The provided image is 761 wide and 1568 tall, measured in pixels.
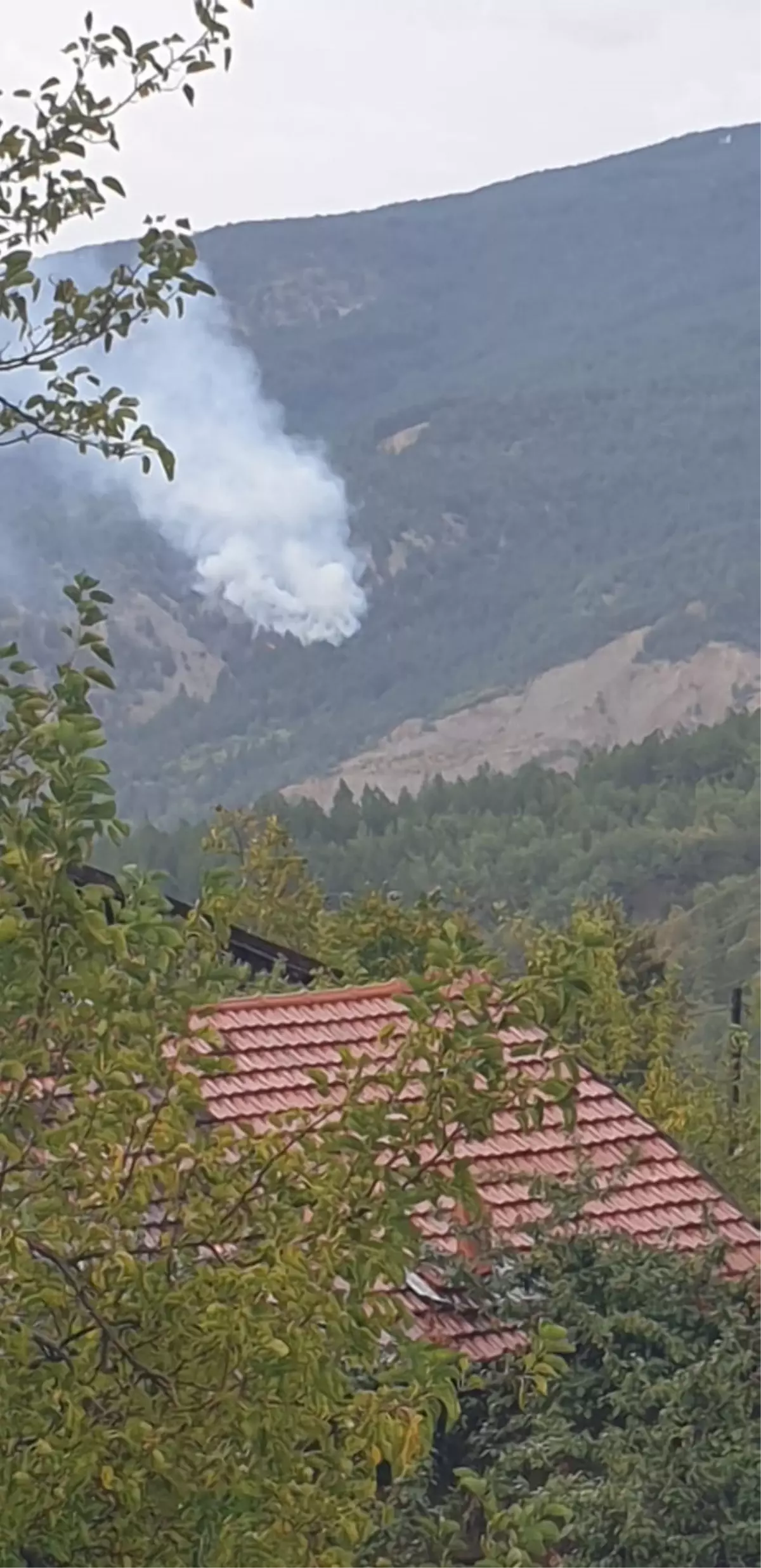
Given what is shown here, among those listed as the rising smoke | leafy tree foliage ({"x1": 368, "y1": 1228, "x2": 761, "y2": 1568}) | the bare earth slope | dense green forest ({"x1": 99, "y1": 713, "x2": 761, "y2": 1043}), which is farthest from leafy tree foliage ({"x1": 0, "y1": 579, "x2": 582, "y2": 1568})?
the rising smoke

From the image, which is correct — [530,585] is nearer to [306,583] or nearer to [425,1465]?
[306,583]

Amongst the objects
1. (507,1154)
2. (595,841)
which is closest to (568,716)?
(595,841)

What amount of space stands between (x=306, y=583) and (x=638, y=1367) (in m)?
154

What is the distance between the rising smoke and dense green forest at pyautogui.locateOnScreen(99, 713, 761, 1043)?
62.0m

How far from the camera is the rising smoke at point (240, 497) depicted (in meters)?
148

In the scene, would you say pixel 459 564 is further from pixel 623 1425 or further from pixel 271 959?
pixel 623 1425

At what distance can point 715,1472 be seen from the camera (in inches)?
298

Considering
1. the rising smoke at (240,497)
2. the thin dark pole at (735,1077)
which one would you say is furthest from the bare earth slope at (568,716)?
the thin dark pole at (735,1077)

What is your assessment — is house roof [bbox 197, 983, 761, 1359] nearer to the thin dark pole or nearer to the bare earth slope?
the thin dark pole

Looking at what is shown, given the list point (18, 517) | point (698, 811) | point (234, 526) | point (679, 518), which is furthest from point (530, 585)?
point (698, 811)

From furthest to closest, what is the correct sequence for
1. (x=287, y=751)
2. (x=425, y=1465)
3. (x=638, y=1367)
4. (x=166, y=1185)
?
(x=287, y=751)
(x=638, y=1367)
(x=425, y=1465)
(x=166, y=1185)

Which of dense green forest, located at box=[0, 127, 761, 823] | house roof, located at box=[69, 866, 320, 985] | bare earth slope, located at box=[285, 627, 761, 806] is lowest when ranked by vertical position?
bare earth slope, located at box=[285, 627, 761, 806]

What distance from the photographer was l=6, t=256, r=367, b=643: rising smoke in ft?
487

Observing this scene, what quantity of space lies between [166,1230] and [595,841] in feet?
238
